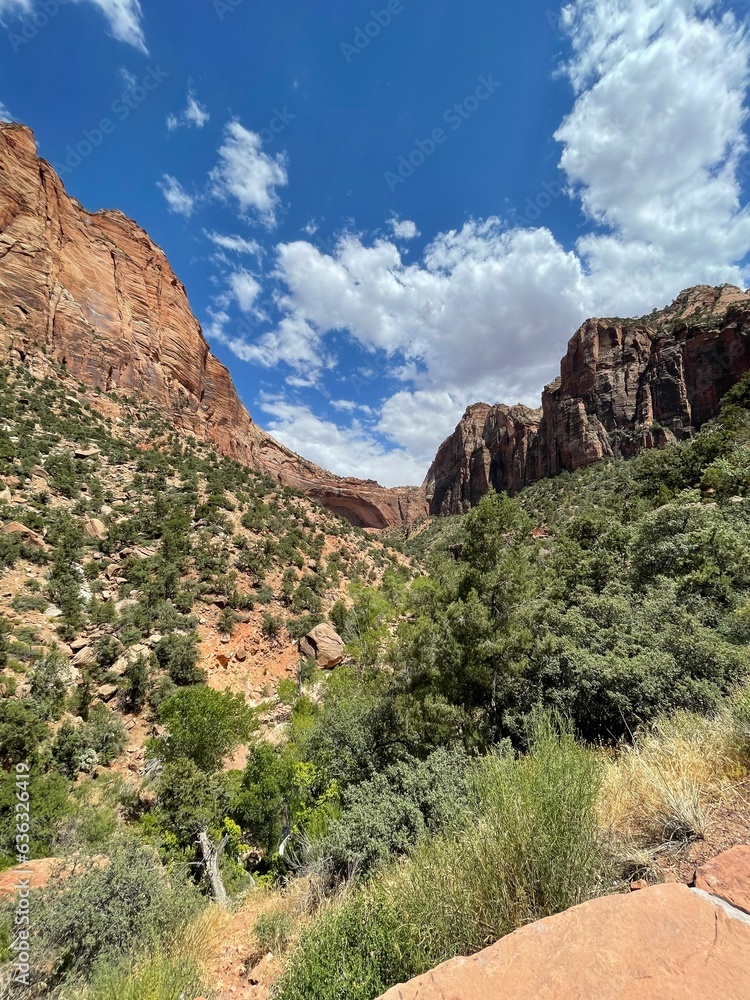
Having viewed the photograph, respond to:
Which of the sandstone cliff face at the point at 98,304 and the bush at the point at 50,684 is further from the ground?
the sandstone cliff face at the point at 98,304

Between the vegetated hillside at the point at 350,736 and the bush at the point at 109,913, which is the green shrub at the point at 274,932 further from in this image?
the bush at the point at 109,913

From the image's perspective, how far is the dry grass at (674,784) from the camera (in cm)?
282

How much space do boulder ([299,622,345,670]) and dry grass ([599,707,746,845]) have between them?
11577mm

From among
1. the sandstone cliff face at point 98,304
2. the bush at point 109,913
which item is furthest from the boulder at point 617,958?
the sandstone cliff face at point 98,304

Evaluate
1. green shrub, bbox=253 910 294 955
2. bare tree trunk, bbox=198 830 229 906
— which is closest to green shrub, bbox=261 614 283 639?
bare tree trunk, bbox=198 830 229 906

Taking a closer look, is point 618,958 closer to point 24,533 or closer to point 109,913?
point 109,913

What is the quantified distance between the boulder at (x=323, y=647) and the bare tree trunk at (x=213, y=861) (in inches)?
293

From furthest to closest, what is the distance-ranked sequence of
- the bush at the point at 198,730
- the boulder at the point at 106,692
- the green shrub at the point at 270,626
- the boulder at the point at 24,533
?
the green shrub at the point at 270,626 → the boulder at the point at 24,533 → the boulder at the point at 106,692 → the bush at the point at 198,730

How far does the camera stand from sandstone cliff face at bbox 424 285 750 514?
46719 millimetres

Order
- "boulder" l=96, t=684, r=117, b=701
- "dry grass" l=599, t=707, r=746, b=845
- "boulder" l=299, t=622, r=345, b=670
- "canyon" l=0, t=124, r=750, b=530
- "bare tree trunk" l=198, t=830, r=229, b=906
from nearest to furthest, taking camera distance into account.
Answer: "dry grass" l=599, t=707, r=746, b=845 → "bare tree trunk" l=198, t=830, r=229, b=906 → "boulder" l=96, t=684, r=117, b=701 → "boulder" l=299, t=622, r=345, b=670 → "canyon" l=0, t=124, r=750, b=530

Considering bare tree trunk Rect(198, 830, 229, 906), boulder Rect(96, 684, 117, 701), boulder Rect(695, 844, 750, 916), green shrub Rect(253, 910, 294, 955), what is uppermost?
boulder Rect(695, 844, 750, 916)

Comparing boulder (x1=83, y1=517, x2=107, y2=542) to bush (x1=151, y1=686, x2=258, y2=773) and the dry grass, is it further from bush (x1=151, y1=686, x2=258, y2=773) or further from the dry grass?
the dry grass

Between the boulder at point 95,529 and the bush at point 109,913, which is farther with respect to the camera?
the boulder at point 95,529

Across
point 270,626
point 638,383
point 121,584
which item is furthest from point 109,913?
point 638,383
